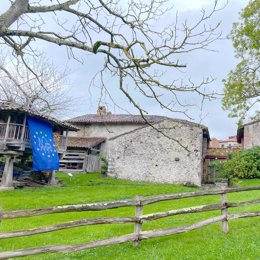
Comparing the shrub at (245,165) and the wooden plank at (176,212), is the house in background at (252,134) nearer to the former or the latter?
the shrub at (245,165)

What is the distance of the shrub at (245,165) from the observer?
934 inches

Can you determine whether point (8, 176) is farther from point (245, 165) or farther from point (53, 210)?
point (245, 165)

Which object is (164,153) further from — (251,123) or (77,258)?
(77,258)

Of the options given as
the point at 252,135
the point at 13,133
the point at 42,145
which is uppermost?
the point at 252,135

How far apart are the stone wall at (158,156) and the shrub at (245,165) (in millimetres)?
2193

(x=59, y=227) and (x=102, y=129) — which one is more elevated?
(x=102, y=129)

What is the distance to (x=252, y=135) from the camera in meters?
28.5

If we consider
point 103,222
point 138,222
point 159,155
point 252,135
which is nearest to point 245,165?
point 252,135

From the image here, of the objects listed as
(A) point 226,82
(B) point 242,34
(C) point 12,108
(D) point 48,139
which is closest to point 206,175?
(A) point 226,82

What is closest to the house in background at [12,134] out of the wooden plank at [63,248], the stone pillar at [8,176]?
the stone pillar at [8,176]

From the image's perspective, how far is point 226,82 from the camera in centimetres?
2178

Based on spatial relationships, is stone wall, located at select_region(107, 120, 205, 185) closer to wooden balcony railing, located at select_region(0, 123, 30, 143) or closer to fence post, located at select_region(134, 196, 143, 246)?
wooden balcony railing, located at select_region(0, 123, 30, 143)

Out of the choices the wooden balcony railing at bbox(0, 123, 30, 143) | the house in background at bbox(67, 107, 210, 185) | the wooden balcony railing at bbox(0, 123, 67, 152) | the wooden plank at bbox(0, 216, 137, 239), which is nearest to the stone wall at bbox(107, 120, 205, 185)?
the house in background at bbox(67, 107, 210, 185)

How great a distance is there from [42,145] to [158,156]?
9.88 meters
